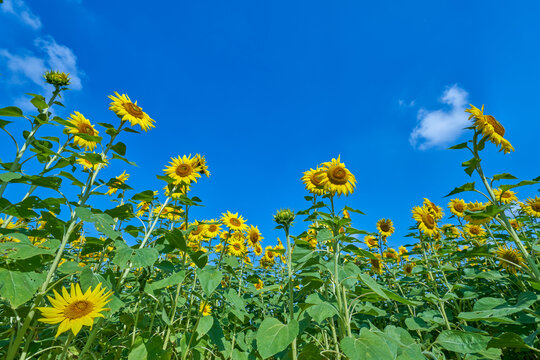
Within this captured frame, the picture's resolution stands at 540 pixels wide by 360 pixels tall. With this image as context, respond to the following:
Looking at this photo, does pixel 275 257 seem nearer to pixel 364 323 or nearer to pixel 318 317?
pixel 364 323

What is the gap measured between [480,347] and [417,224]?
11.3 feet

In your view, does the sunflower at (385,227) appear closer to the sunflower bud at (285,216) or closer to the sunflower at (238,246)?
the sunflower at (238,246)

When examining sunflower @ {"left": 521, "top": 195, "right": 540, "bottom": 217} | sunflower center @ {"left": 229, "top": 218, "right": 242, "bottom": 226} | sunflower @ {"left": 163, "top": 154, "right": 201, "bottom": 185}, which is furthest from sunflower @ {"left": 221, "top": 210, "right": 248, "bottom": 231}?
sunflower @ {"left": 521, "top": 195, "right": 540, "bottom": 217}

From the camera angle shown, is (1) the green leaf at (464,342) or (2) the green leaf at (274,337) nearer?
(2) the green leaf at (274,337)

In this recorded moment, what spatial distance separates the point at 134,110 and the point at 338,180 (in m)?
2.37

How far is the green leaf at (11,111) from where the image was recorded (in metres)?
2.27

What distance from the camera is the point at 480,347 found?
6.98 feet

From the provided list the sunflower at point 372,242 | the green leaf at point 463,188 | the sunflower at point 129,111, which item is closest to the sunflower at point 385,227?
the sunflower at point 372,242

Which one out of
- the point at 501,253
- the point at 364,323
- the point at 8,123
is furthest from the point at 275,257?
the point at 8,123

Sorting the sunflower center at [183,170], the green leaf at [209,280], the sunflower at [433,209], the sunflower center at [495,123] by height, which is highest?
the sunflower at [433,209]

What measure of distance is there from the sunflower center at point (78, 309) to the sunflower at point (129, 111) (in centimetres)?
166

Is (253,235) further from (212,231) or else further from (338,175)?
(338,175)

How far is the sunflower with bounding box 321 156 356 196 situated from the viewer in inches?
131

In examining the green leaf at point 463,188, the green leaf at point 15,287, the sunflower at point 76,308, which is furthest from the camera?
the green leaf at point 463,188
